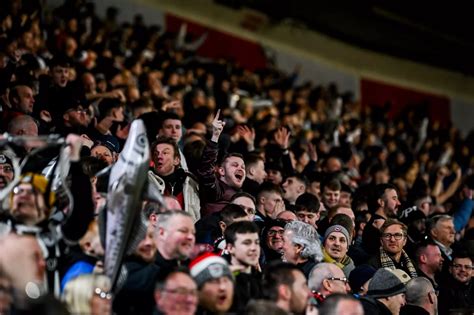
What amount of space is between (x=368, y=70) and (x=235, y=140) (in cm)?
1301

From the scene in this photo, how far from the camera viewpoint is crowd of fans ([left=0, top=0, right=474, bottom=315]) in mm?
5176

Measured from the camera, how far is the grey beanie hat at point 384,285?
21.3ft

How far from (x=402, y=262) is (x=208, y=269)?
2.96m

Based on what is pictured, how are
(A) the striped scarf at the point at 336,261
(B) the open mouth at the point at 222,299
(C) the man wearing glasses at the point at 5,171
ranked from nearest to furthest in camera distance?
(B) the open mouth at the point at 222,299, (C) the man wearing glasses at the point at 5,171, (A) the striped scarf at the point at 336,261

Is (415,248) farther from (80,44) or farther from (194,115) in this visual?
(80,44)

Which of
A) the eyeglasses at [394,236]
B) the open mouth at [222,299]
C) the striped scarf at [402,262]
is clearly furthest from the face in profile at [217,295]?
the eyeglasses at [394,236]

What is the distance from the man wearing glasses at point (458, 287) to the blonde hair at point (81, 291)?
141 inches

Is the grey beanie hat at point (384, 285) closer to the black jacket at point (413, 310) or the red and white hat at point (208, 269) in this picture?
the black jacket at point (413, 310)

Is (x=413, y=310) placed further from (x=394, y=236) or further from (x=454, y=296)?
(x=394, y=236)

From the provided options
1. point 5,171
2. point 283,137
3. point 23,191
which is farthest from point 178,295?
point 283,137

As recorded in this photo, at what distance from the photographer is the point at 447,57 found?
73.8ft

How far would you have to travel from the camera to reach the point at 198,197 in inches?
294

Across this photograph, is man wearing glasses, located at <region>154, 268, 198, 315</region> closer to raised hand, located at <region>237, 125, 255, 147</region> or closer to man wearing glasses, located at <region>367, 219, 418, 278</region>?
man wearing glasses, located at <region>367, 219, 418, 278</region>

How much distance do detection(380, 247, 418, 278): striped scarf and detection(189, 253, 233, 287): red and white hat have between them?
251 cm
